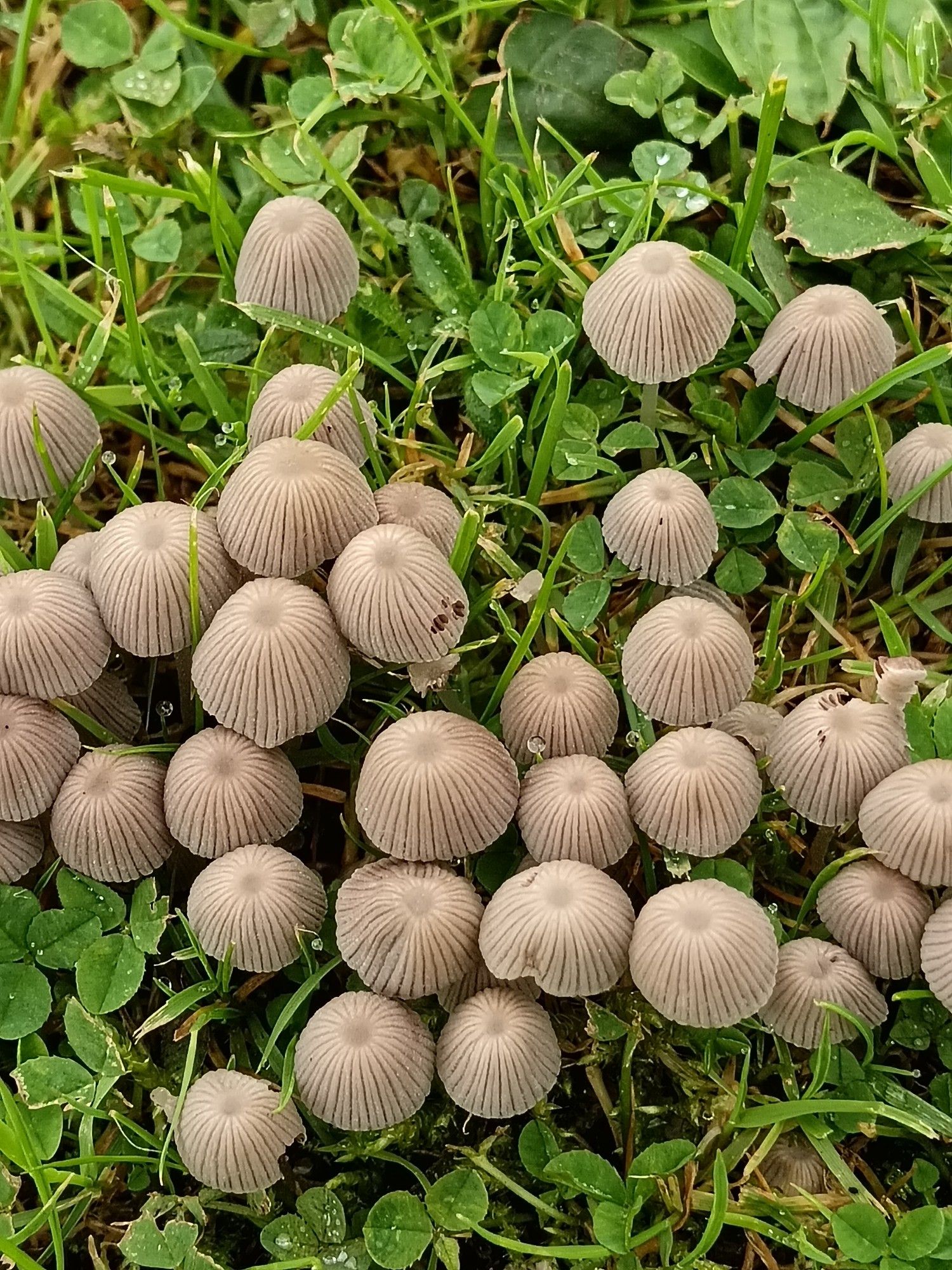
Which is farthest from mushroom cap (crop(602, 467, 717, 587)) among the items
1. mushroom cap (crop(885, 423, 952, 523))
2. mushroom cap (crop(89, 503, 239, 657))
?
mushroom cap (crop(89, 503, 239, 657))

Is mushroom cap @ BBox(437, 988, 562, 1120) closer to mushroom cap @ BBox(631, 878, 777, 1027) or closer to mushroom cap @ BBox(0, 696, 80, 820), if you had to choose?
mushroom cap @ BBox(631, 878, 777, 1027)

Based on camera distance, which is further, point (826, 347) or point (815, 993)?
point (826, 347)

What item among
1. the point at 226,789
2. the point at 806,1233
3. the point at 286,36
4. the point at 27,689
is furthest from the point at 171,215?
the point at 806,1233

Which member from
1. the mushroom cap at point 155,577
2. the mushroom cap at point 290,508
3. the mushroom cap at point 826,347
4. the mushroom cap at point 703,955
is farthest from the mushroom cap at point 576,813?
the mushroom cap at point 826,347

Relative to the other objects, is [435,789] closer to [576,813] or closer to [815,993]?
[576,813]

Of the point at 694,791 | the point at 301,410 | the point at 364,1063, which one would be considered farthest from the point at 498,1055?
the point at 301,410

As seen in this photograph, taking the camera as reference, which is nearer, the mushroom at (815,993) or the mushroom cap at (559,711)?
the mushroom at (815,993)

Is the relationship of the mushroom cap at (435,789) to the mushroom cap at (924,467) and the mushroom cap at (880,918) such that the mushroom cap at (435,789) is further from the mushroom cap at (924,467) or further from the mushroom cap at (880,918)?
the mushroom cap at (924,467)

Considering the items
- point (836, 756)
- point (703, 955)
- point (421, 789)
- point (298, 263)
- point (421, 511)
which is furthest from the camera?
point (298, 263)
